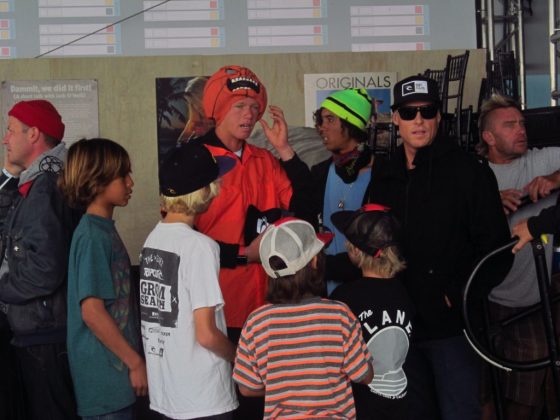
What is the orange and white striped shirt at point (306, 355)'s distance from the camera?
2422 millimetres

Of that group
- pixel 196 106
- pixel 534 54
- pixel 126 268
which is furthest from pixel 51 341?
pixel 534 54

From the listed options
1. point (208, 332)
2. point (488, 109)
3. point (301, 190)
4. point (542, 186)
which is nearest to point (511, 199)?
point (542, 186)

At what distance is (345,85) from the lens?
516cm

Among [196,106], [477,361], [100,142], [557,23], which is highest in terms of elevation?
[557,23]

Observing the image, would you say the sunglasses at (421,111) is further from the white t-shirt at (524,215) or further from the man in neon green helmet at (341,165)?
the white t-shirt at (524,215)

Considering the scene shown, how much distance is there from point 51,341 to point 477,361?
155 centimetres

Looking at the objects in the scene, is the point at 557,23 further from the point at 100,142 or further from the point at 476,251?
the point at 100,142

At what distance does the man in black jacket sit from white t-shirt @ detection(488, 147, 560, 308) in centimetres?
85

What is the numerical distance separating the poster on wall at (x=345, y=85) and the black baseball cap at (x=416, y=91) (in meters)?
2.09

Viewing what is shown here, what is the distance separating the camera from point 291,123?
5184 millimetres

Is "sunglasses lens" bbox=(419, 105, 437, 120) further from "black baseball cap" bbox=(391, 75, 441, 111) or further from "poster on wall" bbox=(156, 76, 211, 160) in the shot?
"poster on wall" bbox=(156, 76, 211, 160)

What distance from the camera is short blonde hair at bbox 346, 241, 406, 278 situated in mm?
2705

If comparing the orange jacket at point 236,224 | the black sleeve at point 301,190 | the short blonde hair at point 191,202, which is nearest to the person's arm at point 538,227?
the black sleeve at point 301,190

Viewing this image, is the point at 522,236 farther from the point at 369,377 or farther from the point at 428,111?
the point at 369,377
